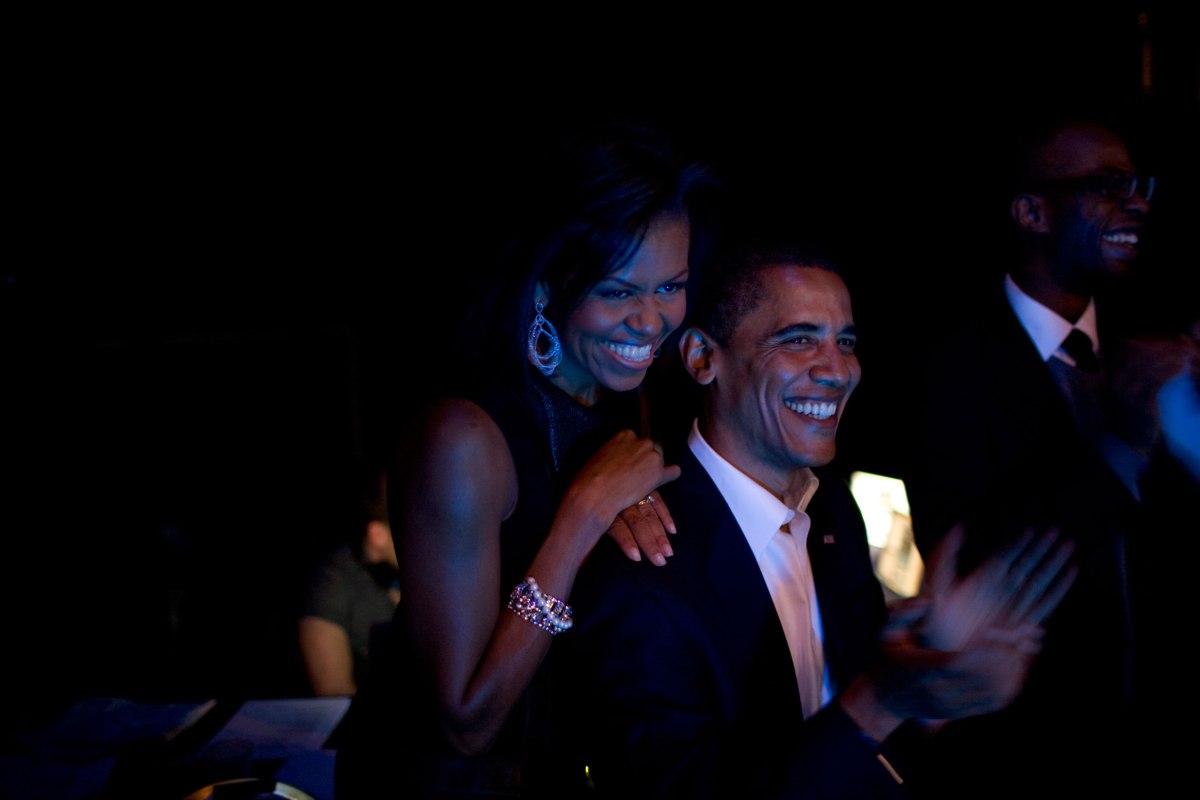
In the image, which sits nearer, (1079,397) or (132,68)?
(1079,397)

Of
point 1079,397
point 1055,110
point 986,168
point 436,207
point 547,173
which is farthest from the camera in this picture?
point 436,207

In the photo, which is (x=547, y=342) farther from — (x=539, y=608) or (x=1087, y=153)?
(x=1087, y=153)

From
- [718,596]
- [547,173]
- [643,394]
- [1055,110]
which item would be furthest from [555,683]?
[1055,110]

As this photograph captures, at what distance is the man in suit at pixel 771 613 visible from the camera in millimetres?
1312

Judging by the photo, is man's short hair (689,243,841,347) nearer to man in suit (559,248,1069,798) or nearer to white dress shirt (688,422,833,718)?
man in suit (559,248,1069,798)

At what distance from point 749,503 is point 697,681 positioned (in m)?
0.48

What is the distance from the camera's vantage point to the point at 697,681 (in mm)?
1555

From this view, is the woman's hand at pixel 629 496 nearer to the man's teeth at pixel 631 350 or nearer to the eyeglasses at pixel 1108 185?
the man's teeth at pixel 631 350

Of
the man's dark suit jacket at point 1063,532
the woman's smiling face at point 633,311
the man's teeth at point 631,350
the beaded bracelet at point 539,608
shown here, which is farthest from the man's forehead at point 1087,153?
the beaded bracelet at point 539,608

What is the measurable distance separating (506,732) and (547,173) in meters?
1.33

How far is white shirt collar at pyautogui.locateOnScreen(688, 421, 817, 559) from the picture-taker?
A: 1850 mm

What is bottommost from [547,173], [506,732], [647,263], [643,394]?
[506,732]

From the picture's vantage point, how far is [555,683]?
1833 millimetres

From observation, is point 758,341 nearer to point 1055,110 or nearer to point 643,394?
point 643,394
